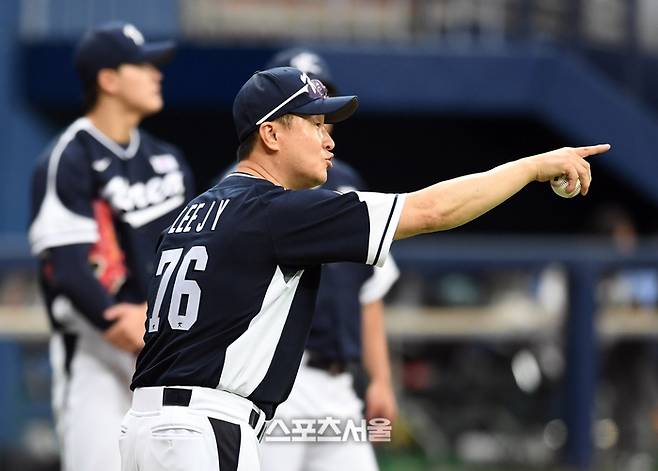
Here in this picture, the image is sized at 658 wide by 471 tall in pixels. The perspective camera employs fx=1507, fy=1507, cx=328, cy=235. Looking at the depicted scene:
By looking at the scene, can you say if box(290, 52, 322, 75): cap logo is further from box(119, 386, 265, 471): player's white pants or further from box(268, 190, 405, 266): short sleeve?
box(119, 386, 265, 471): player's white pants

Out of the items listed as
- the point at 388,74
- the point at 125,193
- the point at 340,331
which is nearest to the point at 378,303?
the point at 340,331

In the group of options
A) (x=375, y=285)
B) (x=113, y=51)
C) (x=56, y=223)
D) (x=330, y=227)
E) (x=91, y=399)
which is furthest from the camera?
(x=375, y=285)

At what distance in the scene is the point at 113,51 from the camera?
5.88 meters

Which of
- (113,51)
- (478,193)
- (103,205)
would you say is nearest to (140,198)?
(103,205)

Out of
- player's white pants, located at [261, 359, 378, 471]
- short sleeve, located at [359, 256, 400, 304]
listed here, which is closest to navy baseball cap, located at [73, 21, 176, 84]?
short sleeve, located at [359, 256, 400, 304]

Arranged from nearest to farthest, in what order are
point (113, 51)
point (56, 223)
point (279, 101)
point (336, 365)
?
1. point (279, 101)
2. point (56, 223)
3. point (336, 365)
4. point (113, 51)

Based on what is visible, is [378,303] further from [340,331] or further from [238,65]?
[238,65]

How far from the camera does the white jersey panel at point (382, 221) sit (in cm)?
388

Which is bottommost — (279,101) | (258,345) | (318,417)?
(318,417)

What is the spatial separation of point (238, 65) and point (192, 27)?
0.85m

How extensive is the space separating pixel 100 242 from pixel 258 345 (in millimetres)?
1863

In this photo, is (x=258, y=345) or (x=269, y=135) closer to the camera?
(x=258, y=345)

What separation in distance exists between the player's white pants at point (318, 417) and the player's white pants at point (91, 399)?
0.55 meters

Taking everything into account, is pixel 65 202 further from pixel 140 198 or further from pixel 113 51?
pixel 113 51
